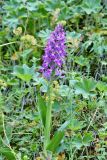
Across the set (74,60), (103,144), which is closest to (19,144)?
(103,144)

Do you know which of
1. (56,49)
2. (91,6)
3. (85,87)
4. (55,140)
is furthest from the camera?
(91,6)

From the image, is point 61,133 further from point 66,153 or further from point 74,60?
point 74,60

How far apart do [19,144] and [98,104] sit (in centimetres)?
43

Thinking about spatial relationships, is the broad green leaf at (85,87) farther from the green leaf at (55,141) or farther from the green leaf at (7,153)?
the green leaf at (7,153)

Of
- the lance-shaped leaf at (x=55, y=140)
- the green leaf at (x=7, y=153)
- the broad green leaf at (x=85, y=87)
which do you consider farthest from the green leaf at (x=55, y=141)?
the broad green leaf at (x=85, y=87)

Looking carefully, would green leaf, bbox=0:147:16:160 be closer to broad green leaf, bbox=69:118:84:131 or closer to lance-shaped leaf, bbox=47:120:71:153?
lance-shaped leaf, bbox=47:120:71:153

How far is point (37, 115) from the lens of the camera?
87.0 inches

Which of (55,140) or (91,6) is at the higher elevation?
(91,6)

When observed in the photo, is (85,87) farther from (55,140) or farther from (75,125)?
(55,140)

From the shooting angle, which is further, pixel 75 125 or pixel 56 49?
pixel 75 125

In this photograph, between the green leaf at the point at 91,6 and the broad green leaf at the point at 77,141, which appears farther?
the green leaf at the point at 91,6

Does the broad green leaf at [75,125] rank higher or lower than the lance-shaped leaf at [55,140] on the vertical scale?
higher

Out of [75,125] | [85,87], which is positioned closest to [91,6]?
[85,87]

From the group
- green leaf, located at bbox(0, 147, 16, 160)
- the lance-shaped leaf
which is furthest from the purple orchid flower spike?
green leaf, located at bbox(0, 147, 16, 160)
